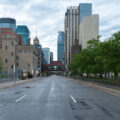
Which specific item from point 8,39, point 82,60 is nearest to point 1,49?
point 8,39

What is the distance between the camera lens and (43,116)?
9.25 meters

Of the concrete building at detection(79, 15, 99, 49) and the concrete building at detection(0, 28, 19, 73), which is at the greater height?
the concrete building at detection(79, 15, 99, 49)

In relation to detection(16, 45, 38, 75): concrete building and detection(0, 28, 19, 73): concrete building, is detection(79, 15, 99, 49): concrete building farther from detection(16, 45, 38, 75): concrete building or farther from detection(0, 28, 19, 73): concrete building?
detection(0, 28, 19, 73): concrete building

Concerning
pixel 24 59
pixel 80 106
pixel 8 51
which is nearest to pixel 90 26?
pixel 24 59

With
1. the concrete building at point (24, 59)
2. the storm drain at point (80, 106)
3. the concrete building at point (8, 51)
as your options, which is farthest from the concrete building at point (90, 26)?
the storm drain at point (80, 106)

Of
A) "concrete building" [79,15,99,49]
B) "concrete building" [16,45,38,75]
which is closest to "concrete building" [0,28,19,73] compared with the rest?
"concrete building" [16,45,38,75]

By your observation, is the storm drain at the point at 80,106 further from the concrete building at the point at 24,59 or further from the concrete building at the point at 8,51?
the concrete building at the point at 24,59

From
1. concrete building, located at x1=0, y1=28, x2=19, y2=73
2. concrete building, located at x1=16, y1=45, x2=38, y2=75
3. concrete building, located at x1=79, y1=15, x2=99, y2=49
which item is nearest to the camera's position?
concrete building, located at x1=0, y1=28, x2=19, y2=73

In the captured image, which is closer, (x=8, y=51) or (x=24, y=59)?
(x=8, y=51)

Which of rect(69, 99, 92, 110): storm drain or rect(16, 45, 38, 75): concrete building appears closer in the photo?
rect(69, 99, 92, 110): storm drain

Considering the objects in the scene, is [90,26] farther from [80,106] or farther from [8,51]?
[80,106]

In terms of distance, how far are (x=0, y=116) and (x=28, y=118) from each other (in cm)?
145

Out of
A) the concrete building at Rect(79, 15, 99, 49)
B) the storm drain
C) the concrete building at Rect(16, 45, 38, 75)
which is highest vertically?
the concrete building at Rect(79, 15, 99, 49)

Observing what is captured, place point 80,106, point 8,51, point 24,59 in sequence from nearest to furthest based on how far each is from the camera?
point 80,106 → point 8,51 → point 24,59
